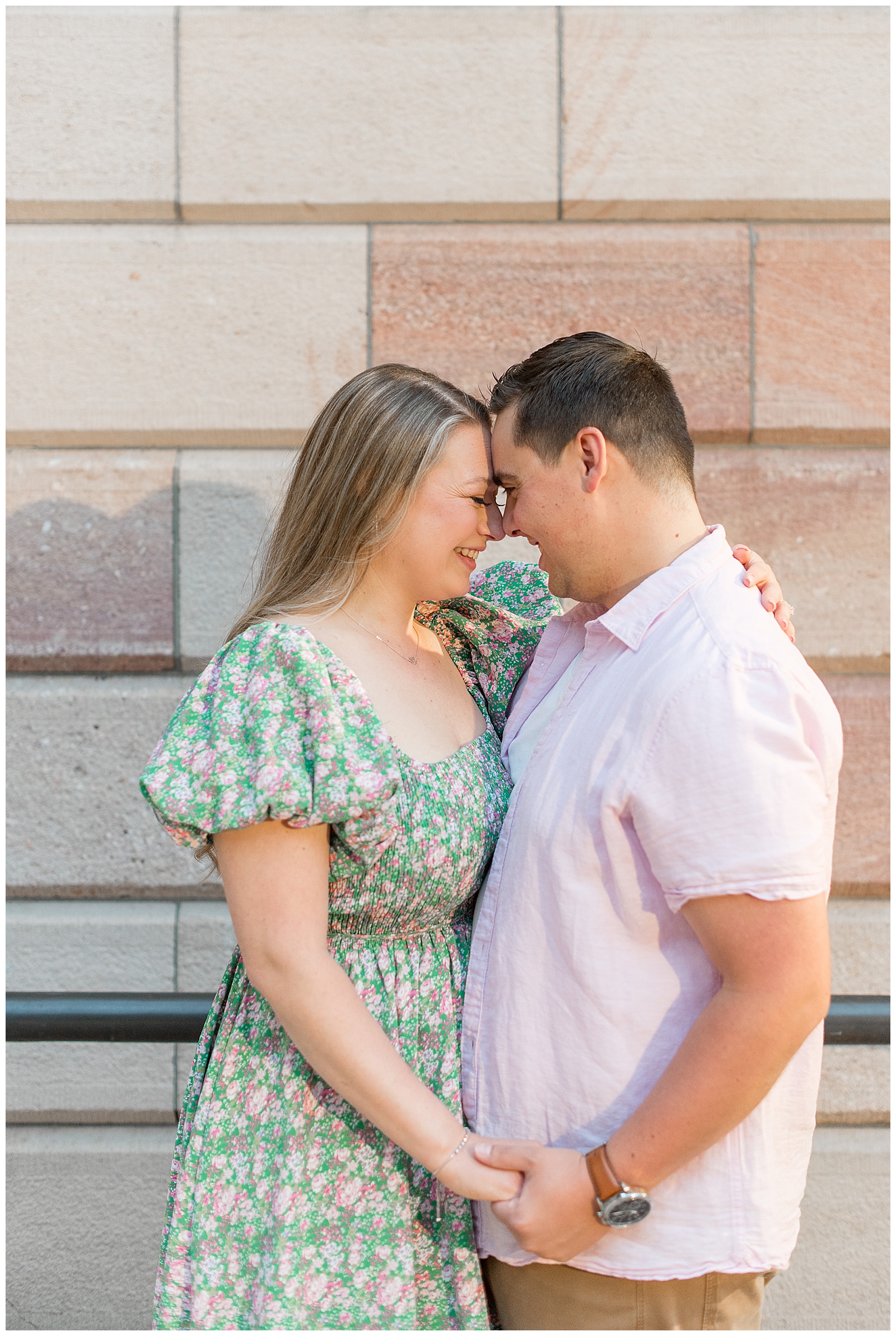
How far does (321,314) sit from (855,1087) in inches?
123

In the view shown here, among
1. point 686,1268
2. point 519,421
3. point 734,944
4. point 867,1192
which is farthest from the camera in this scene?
point 867,1192

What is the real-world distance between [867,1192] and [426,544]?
2707 mm

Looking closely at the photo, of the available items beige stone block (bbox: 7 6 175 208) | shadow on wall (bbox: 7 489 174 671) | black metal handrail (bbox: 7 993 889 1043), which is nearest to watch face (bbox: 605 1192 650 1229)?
black metal handrail (bbox: 7 993 889 1043)

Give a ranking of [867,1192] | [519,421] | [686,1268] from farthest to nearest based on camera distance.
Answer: [867,1192]
[519,421]
[686,1268]

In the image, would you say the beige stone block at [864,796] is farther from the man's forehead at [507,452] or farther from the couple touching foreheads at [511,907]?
the man's forehead at [507,452]

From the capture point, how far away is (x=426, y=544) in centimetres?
185

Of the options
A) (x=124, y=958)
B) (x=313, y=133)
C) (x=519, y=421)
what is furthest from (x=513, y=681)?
(x=313, y=133)

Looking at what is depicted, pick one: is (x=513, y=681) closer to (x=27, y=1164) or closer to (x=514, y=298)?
(x=514, y=298)

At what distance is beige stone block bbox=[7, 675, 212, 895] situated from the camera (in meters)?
3.18

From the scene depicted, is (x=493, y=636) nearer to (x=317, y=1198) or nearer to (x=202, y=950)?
(x=317, y=1198)

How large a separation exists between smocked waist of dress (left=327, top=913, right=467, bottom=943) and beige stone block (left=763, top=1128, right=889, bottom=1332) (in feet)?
6.93

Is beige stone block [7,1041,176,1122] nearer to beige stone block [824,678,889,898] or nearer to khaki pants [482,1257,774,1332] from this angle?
khaki pants [482,1257,774,1332]

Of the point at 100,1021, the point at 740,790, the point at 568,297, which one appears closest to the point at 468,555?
the point at 740,790

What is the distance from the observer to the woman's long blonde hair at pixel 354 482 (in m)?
1.83
